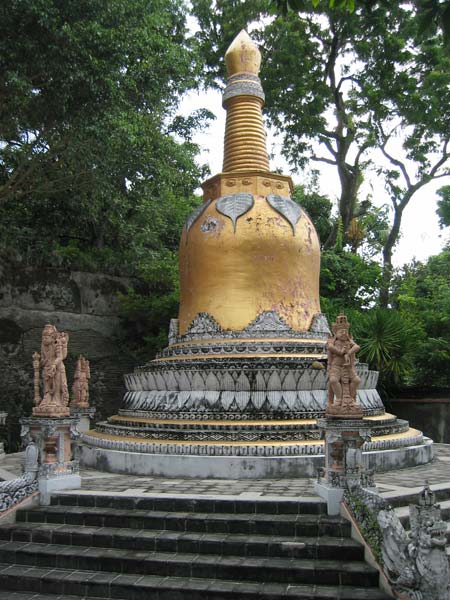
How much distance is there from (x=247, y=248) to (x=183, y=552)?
7.72m

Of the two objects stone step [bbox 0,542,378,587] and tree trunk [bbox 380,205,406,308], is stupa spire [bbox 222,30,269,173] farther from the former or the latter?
tree trunk [bbox 380,205,406,308]

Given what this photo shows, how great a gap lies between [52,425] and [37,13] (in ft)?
29.5

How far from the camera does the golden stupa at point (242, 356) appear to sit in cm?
976

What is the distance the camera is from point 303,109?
83.1 ft

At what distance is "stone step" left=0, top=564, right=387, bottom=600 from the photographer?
5.77 meters

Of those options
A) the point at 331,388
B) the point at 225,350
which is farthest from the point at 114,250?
the point at 331,388

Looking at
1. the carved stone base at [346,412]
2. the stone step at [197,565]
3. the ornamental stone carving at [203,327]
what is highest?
the ornamental stone carving at [203,327]

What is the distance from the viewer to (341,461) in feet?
24.1

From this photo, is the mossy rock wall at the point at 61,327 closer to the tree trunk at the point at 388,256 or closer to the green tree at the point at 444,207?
the tree trunk at the point at 388,256

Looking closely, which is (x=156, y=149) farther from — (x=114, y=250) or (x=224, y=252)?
(x=224, y=252)

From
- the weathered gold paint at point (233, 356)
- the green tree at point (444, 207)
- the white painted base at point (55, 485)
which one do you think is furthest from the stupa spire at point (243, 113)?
the green tree at point (444, 207)

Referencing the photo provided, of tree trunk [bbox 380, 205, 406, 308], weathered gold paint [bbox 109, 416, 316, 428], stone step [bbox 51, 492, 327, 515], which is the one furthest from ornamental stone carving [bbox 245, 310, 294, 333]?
tree trunk [bbox 380, 205, 406, 308]

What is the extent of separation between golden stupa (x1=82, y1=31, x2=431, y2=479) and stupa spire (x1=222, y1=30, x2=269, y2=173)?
0.03 meters

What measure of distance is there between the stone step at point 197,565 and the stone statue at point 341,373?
6.38ft
